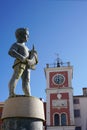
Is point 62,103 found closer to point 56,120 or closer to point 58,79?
point 56,120

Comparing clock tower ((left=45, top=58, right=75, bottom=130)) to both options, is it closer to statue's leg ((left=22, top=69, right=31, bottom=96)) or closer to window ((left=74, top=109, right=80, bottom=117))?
window ((left=74, top=109, right=80, bottom=117))

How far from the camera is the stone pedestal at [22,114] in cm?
757

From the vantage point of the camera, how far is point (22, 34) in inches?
347

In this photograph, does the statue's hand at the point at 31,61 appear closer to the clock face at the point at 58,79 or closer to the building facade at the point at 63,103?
the building facade at the point at 63,103

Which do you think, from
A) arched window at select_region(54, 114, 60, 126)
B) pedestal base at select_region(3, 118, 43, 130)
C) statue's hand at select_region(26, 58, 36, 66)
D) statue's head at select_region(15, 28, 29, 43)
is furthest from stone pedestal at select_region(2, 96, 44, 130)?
arched window at select_region(54, 114, 60, 126)

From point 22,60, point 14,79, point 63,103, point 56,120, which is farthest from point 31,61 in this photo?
point 63,103

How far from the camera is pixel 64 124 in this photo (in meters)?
39.6

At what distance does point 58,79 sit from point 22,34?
3415cm

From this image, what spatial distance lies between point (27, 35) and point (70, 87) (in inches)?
1318

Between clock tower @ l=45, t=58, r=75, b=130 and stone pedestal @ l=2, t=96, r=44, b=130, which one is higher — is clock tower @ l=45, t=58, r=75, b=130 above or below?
above

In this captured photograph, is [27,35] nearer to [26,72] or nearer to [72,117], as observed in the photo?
[26,72]

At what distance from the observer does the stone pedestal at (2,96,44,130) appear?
7.57m

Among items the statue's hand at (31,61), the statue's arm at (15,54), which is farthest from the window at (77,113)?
the statue's arm at (15,54)

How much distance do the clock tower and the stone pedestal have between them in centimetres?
3210
